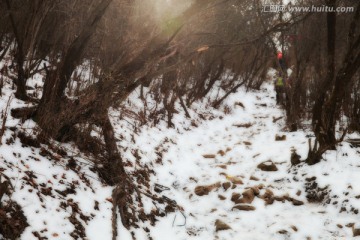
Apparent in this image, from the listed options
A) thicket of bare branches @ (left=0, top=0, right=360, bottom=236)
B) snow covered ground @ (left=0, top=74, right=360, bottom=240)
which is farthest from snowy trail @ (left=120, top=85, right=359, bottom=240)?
thicket of bare branches @ (left=0, top=0, right=360, bottom=236)

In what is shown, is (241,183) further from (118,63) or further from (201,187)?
(118,63)

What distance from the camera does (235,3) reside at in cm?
1084

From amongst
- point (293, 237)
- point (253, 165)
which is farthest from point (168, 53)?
point (293, 237)

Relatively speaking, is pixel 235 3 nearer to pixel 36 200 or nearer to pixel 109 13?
pixel 109 13

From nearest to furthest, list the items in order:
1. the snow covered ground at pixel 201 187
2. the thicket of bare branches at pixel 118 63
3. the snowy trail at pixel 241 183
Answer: the snow covered ground at pixel 201 187, the snowy trail at pixel 241 183, the thicket of bare branches at pixel 118 63

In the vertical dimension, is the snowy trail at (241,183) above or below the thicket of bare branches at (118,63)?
below

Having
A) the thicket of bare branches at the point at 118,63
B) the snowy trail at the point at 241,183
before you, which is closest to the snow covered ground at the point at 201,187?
the snowy trail at the point at 241,183

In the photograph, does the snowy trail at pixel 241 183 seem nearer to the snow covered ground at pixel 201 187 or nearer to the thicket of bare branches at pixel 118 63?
the snow covered ground at pixel 201 187

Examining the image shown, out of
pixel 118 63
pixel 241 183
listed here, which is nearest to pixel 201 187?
pixel 241 183

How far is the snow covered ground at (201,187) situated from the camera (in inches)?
121

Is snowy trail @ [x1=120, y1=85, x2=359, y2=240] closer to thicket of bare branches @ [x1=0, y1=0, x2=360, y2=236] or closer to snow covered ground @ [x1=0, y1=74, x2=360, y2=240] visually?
snow covered ground @ [x1=0, y1=74, x2=360, y2=240]

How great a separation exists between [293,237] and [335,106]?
2.40 m

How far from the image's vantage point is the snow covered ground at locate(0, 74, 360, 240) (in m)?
3.09

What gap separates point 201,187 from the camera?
16.4 feet
